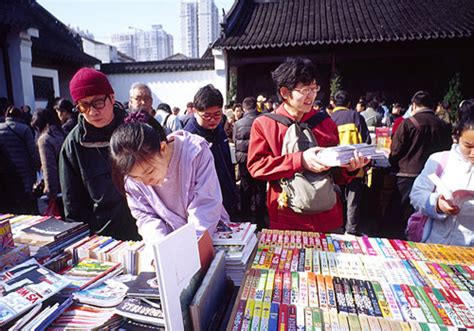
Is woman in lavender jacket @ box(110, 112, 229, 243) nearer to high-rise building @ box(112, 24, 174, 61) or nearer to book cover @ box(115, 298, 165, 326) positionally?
book cover @ box(115, 298, 165, 326)

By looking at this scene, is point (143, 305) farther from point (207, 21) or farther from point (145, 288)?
point (207, 21)

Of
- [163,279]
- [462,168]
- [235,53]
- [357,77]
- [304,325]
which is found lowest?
[304,325]

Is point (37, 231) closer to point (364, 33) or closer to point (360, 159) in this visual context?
point (360, 159)

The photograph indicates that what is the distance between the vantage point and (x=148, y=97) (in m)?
3.38

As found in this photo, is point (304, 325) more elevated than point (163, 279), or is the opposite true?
point (163, 279)

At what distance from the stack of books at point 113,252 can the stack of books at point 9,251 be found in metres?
0.17

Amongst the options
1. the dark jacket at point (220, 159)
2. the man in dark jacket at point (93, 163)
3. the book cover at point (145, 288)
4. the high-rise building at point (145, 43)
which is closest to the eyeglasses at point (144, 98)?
the dark jacket at point (220, 159)

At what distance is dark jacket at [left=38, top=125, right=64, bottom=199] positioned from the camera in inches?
117

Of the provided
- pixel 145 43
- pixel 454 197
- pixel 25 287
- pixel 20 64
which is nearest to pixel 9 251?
pixel 25 287

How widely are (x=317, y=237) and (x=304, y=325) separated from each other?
0.67m

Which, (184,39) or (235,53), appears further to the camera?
(184,39)

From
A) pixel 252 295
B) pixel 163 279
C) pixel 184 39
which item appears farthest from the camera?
pixel 184 39

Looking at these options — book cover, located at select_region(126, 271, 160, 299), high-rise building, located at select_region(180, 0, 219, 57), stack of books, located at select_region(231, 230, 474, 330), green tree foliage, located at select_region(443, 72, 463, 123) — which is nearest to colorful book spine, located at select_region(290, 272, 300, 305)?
stack of books, located at select_region(231, 230, 474, 330)

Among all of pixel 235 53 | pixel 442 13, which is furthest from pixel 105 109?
pixel 442 13
